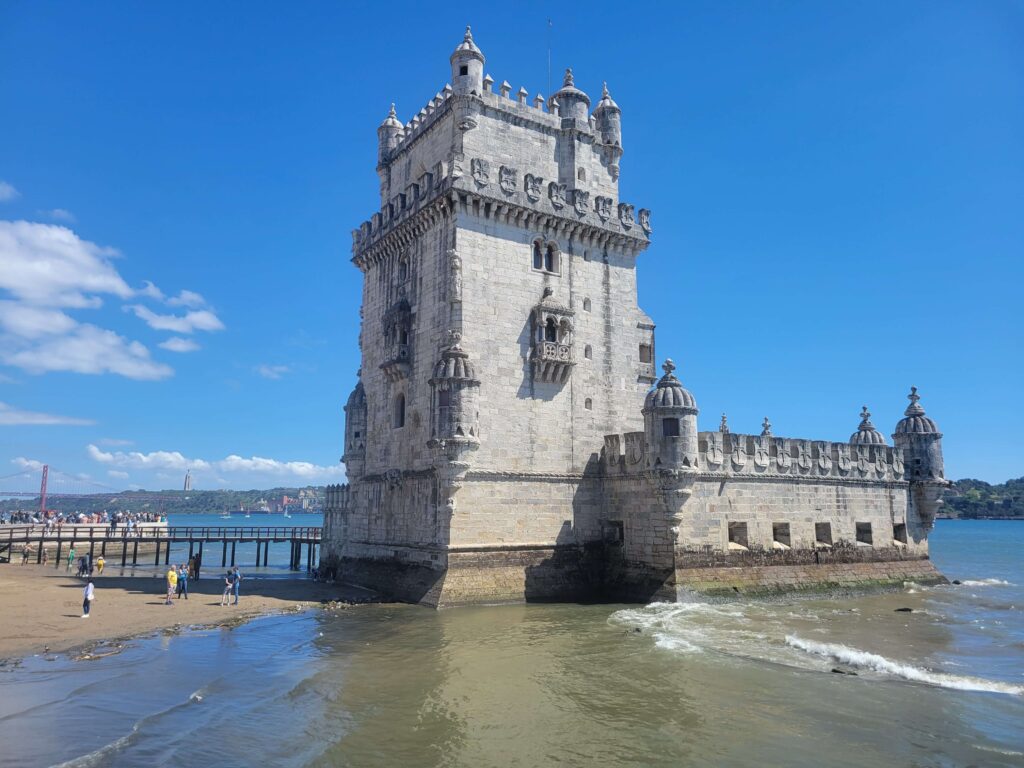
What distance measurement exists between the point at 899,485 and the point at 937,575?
15.8 feet

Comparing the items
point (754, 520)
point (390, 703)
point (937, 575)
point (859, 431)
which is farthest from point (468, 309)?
point (937, 575)

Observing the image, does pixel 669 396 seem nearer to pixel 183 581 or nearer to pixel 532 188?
pixel 532 188

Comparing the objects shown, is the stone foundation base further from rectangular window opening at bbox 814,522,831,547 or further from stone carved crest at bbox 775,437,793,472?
stone carved crest at bbox 775,437,793,472

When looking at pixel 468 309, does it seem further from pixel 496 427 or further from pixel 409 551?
pixel 409 551

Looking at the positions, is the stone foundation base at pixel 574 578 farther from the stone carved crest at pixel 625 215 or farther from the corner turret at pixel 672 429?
the stone carved crest at pixel 625 215

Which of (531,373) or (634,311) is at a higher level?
(634,311)

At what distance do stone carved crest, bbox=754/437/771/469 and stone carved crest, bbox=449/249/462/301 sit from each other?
1360 cm

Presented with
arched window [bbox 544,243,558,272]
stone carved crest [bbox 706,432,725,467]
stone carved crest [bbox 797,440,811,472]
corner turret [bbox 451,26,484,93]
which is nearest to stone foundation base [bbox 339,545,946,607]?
stone carved crest [bbox 706,432,725,467]

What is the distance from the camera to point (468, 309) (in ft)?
91.6

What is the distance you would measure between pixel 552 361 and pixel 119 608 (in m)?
18.8

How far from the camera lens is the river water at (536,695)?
11992mm

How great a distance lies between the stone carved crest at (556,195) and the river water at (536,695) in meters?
16.9

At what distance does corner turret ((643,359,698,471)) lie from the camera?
26188mm

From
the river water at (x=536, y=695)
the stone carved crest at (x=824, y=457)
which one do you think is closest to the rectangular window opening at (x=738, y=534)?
the river water at (x=536, y=695)
